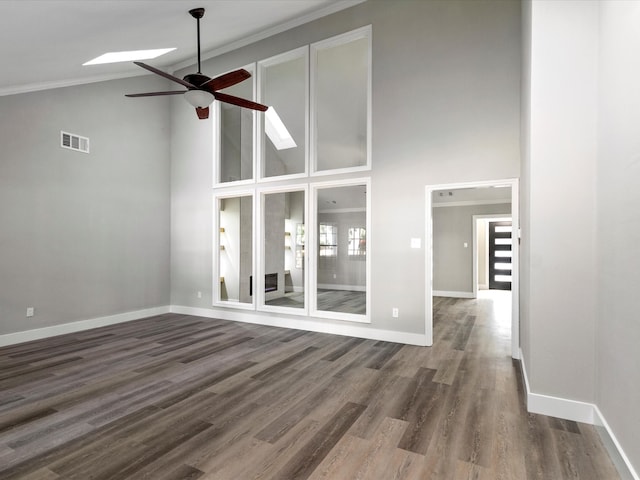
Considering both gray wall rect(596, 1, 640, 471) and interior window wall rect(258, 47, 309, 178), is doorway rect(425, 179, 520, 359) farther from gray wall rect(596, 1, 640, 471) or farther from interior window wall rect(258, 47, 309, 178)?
interior window wall rect(258, 47, 309, 178)

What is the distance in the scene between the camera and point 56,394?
3094 mm

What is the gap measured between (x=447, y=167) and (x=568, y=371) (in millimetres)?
2665

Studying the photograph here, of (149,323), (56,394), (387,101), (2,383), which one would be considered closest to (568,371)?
(387,101)

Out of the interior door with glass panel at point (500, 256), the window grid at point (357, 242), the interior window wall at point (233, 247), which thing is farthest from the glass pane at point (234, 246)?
the interior door with glass panel at point (500, 256)

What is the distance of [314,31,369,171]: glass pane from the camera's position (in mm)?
5129

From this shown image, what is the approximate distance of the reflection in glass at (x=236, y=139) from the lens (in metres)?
6.16

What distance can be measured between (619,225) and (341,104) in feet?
13.7

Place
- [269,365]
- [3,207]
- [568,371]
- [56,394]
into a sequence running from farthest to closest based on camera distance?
[3,207], [269,365], [56,394], [568,371]

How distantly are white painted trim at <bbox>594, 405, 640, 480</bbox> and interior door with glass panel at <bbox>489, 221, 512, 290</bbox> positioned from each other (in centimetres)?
932

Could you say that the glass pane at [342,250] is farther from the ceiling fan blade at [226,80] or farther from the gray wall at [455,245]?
the gray wall at [455,245]

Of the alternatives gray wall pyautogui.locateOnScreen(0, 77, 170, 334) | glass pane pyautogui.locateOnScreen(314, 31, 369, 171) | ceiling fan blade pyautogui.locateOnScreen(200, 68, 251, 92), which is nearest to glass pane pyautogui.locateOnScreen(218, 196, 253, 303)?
gray wall pyautogui.locateOnScreen(0, 77, 170, 334)

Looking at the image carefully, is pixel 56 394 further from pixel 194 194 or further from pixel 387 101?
pixel 387 101

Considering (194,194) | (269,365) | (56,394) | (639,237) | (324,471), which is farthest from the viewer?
(194,194)

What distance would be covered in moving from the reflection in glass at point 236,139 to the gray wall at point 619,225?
16.4 ft
